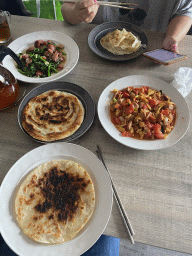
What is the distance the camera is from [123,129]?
139 centimetres

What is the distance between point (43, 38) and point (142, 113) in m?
1.31

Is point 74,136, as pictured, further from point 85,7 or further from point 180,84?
point 85,7

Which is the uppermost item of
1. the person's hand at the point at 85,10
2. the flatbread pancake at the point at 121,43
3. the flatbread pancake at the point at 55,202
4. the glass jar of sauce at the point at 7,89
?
the person's hand at the point at 85,10

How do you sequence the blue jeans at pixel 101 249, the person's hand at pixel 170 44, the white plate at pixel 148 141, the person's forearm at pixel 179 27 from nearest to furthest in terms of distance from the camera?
the white plate at pixel 148 141 < the blue jeans at pixel 101 249 < the person's hand at pixel 170 44 < the person's forearm at pixel 179 27

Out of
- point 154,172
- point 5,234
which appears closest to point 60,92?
point 154,172

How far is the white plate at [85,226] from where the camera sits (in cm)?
98

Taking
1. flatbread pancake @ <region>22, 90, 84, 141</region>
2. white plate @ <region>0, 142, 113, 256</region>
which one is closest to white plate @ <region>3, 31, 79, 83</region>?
flatbread pancake @ <region>22, 90, 84, 141</region>

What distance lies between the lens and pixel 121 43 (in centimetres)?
196

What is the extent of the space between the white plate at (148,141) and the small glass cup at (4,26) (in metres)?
1.29

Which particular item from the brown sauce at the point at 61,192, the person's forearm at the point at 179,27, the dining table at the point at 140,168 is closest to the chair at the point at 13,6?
the dining table at the point at 140,168

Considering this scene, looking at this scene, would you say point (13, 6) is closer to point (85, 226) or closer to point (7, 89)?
point (7, 89)

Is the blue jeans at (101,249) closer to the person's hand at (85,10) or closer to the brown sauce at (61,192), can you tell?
the brown sauce at (61,192)

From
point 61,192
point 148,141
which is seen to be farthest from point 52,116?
point 148,141

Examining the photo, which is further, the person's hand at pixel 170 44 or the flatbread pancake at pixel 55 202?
the person's hand at pixel 170 44
